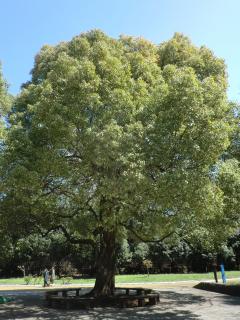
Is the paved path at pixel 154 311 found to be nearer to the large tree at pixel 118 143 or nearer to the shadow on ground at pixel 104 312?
the shadow on ground at pixel 104 312

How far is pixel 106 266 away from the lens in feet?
58.8

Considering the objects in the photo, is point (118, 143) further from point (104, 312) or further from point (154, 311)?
point (154, 311)

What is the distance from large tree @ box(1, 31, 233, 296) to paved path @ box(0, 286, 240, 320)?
2.51 metres

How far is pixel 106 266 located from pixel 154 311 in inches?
137

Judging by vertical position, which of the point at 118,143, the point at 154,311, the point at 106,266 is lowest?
the point at 154,311

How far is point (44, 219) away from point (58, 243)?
20263 millimetres

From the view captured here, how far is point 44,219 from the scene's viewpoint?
61.1ft

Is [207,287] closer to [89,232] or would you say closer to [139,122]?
[89,232]

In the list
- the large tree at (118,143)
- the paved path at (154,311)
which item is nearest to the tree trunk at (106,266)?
the large tree at (118,143)

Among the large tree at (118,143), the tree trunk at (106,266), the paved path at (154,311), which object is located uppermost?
the large tree at (118,143)

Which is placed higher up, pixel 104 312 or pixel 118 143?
pixel 118 143

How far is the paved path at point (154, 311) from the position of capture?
13.6m

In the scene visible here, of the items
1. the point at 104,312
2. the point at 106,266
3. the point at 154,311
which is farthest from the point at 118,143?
the point at 106,266

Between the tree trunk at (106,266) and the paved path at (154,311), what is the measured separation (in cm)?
190
